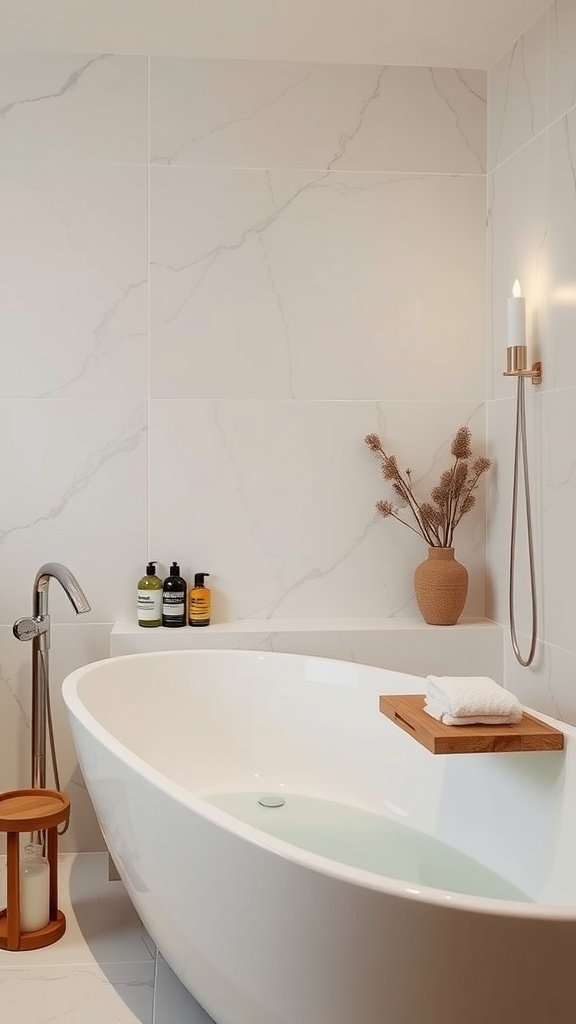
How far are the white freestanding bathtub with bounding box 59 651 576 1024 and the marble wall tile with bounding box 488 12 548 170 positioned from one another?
5.24 ft

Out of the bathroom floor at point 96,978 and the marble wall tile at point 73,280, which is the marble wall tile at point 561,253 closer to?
the marble wall tile at point 73,280

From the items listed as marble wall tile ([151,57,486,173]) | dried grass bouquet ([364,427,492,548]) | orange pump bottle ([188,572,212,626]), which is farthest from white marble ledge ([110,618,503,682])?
marble wall tile ([151,57,486,173])

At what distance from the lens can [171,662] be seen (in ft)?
8.81

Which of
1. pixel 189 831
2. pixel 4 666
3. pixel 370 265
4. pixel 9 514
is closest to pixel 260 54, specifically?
pixel 370 265

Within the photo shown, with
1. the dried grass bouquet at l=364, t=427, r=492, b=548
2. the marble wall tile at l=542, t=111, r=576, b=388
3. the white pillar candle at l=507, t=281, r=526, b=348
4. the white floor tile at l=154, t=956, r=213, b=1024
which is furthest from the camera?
the dried grass bouquet at l=364, t=427, r=492, b=548

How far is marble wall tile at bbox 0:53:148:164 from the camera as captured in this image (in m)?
2.84

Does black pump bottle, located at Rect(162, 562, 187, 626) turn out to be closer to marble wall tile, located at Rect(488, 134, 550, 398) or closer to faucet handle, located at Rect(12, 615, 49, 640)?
faucet handle, located at Rect(12, 615, 49, 640)

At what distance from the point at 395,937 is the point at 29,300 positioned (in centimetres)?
222

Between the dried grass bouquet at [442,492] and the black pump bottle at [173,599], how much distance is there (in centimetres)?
66

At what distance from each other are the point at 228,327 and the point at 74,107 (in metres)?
0.81

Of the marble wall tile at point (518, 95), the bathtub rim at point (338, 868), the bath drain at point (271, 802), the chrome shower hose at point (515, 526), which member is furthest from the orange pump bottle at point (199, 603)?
the marble wall tile at point (518, 95)

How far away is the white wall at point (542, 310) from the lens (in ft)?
7.91

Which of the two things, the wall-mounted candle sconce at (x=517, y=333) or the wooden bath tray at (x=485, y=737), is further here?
the wall-mounted candle sconce at (x=517, y=333)

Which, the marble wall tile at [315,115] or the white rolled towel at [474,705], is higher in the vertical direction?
the marble wall tile at [315,115]
